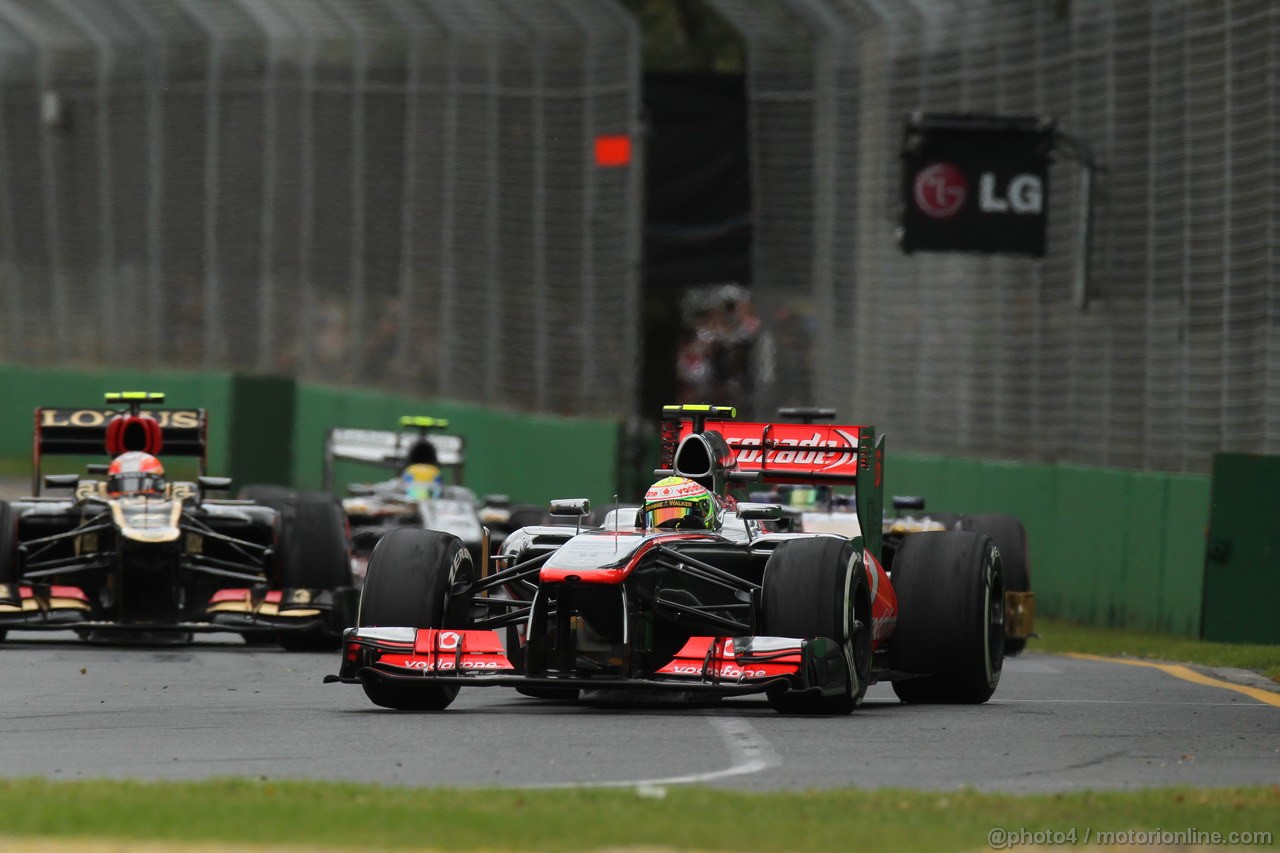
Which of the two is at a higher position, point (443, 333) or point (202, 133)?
point (202, 133)

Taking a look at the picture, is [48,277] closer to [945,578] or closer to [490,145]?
[490,145]

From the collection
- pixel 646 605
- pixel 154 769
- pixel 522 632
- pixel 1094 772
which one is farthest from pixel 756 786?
pixel 522 632

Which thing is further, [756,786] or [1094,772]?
[1094,772]

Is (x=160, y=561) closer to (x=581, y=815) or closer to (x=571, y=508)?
(x=571, y=508)

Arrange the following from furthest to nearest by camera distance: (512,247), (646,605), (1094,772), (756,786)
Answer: (512,247) → (646,605) → (1094,772) → (756,786)

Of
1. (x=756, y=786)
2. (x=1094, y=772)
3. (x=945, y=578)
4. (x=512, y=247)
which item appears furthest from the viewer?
(x=512, y=247)

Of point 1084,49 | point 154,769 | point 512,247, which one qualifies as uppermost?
point 1084,49

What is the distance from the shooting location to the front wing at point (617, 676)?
12438mm

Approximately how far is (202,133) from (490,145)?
22.0 ft

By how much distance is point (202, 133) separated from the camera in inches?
1425

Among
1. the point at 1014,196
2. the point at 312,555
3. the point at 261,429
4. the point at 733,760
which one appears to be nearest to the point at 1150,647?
the point at 1014,196

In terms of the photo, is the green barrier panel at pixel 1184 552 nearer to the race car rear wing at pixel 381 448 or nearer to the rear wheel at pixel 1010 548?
the rear wheel at pixel 1010 548

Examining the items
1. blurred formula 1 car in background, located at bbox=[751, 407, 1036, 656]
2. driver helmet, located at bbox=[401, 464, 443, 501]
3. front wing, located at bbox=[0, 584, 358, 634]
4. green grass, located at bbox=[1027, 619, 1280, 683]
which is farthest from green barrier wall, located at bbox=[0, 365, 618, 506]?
front wing, located at bbox=[0, 584, 358, 634]

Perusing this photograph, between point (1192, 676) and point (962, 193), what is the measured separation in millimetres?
7954
